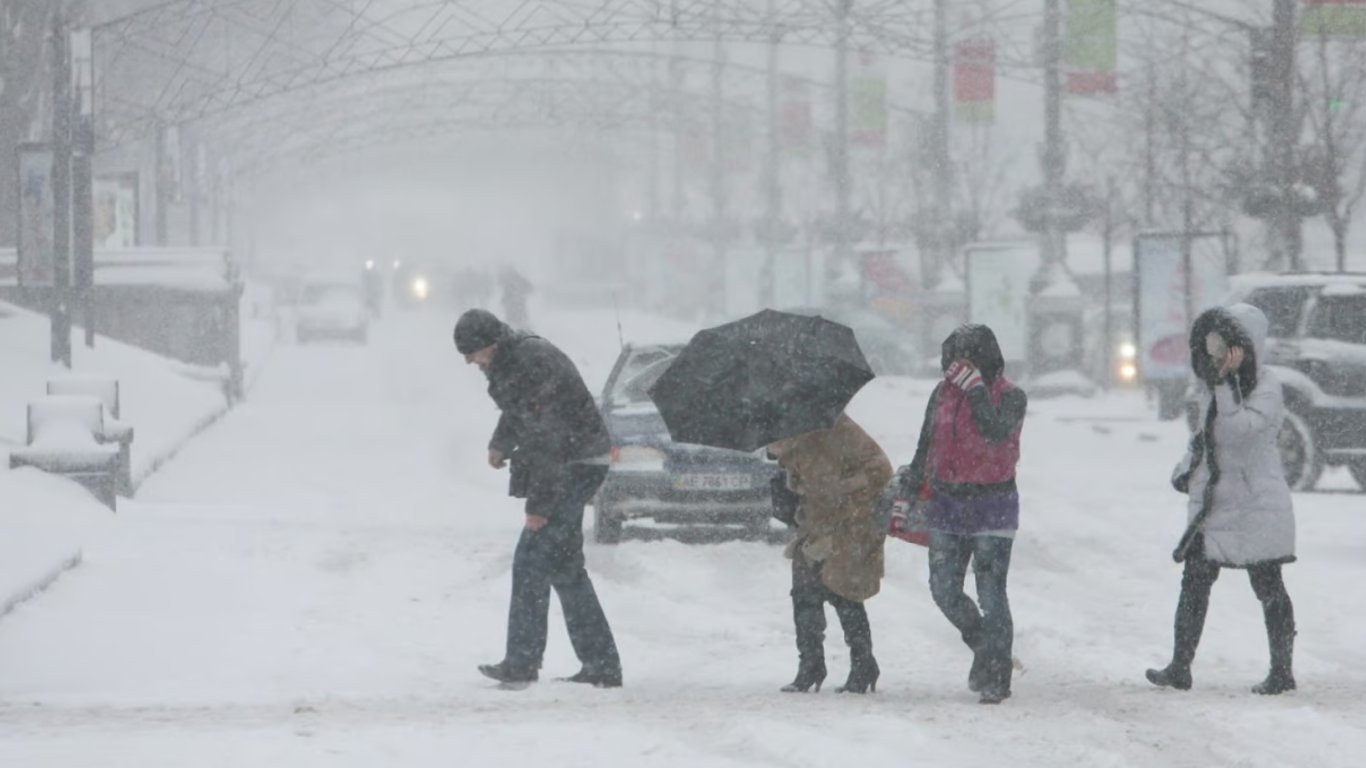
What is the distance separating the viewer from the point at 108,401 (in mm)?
19812

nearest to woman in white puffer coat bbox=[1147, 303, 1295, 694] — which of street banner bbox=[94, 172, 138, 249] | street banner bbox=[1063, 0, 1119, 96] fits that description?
street banner bbox=[1063, 0, 1119, 96]

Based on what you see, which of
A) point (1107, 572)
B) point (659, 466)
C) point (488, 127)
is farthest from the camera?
point (488, 127)

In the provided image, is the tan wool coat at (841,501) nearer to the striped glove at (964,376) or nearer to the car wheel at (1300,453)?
the striped glove at (964,376)

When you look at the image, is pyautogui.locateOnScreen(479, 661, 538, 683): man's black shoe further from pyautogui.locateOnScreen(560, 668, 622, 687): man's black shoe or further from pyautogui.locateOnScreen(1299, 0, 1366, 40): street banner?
pyautogui.locateOnScreen(1299, 0, 1366, 40): street banner

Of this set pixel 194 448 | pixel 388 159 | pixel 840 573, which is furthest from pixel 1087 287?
pixel 388 159

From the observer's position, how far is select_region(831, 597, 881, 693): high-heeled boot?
9.51 m

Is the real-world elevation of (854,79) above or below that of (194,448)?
above

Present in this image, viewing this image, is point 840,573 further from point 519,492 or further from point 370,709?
point 370,709

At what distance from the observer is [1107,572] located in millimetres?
14602

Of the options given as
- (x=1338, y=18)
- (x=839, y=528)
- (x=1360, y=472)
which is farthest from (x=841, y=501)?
(x=1338, y=18)

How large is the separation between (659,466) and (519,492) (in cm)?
615

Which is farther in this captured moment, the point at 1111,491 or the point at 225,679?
the point at 1111,491

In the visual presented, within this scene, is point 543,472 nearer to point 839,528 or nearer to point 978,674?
point 839,528

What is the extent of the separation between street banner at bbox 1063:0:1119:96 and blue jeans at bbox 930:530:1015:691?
78.2 feet
